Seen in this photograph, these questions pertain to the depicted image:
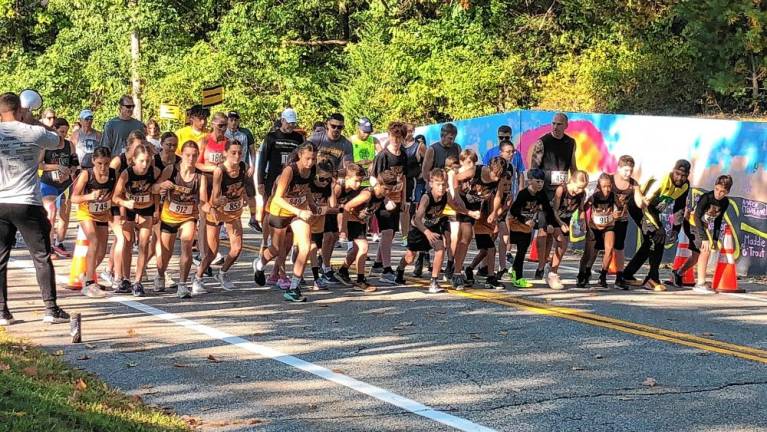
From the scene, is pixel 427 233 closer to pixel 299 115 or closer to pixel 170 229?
pixel 170 229

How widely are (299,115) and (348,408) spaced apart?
102ft

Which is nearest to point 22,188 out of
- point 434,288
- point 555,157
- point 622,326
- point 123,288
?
point 123,288

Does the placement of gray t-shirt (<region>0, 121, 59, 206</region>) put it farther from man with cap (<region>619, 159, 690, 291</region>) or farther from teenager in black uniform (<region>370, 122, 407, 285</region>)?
man with cap (<region>619, 159, 690, 291</region>)

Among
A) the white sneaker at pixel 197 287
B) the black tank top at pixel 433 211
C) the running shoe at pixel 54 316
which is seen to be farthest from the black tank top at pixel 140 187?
the black tank top at pixel 433 211

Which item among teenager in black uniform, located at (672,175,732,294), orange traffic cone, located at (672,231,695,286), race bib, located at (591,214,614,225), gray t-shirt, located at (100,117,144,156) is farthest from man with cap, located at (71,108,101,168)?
teenager in black uniform, located at (672,175,732,294)

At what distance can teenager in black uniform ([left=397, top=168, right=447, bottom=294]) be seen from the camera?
527 inches

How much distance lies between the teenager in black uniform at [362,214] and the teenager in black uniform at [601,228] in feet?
7.83

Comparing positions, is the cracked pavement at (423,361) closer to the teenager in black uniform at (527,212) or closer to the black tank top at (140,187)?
the black tank top at (140,187)

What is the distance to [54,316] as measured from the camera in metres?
10.6

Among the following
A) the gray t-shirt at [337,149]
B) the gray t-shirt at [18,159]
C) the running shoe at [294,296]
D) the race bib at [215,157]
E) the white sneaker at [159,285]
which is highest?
the gray t-shirt at [337,149]

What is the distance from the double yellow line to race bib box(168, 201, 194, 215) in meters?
2.82

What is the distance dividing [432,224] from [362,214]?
0.81 metres

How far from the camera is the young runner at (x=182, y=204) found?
1269cm

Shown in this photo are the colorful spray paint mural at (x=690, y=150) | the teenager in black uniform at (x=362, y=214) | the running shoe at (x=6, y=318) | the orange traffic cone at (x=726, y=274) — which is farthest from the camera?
the colorful spray paint mural at (x=690, y=150)
